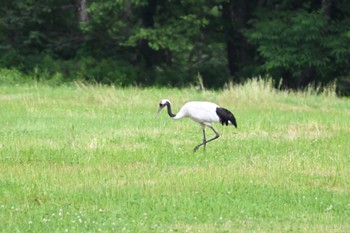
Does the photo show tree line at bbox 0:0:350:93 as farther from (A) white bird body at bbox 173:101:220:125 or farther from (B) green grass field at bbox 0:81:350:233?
(A) white bird body at bbox 173:101:220:125

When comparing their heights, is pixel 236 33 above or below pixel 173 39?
below

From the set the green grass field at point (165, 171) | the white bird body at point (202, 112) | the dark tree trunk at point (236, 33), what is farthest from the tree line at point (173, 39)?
the white bird body at point (202, 112)

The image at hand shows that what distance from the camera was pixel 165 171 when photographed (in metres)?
13.7

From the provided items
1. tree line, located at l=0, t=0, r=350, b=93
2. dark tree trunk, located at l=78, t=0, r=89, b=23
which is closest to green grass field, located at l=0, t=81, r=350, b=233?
tree line, located at l=0, t=0, r=350, b=93

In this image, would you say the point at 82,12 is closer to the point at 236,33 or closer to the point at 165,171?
the point at 236,33

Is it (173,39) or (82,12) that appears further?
(82,12)

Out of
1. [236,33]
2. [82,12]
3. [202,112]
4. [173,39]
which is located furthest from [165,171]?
[82,12]

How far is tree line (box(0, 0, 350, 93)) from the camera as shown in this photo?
34.8 meters


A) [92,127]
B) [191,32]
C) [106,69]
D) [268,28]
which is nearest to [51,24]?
[106,69]

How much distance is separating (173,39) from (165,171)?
76.3 ft

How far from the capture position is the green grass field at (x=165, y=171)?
34.9ft

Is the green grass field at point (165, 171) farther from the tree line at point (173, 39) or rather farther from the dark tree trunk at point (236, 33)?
the dark tree trunk at point (236, 33)

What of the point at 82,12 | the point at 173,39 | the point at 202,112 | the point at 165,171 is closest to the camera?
the point at 165,171

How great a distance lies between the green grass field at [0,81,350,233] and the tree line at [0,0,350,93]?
1170cm
